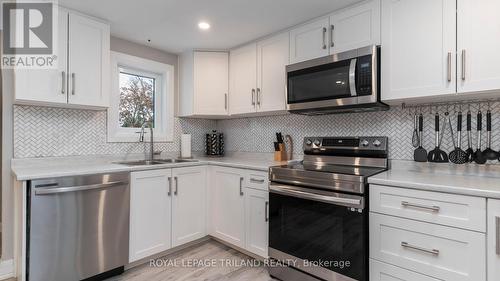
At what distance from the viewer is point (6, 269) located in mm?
1990

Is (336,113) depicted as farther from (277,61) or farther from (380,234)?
(380,234)

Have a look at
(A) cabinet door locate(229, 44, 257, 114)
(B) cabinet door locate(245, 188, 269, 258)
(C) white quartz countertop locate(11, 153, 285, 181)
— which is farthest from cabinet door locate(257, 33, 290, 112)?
Answer: (B) cabinet door locate(245, 188, 269, 258)

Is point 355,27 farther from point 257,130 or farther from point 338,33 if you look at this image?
point 257,130

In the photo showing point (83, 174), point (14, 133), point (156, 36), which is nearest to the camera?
point (83, 174)

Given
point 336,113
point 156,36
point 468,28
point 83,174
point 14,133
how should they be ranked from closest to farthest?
point 468,28 → point 83,174 → point 14,133 → point 336,113 → point 156,36

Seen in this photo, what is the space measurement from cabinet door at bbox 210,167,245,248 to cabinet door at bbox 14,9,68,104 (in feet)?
4.86

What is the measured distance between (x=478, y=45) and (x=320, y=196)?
4.22 ft

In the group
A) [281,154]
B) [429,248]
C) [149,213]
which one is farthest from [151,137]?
[429,248]

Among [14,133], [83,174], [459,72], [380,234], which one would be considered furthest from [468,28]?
[14,133]

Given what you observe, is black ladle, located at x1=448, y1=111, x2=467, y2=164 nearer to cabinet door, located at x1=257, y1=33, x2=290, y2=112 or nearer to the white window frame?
cabinet door, located at x1=257, y1=33, x2=290, y2=112

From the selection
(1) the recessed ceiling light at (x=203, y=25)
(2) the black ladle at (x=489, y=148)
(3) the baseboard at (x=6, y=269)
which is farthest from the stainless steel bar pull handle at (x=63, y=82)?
(2) the black ladle at (x=489, y=148)

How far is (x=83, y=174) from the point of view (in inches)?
70.8

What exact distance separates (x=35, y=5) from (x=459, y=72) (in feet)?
9.56

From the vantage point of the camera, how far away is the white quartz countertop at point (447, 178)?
4.17ft
